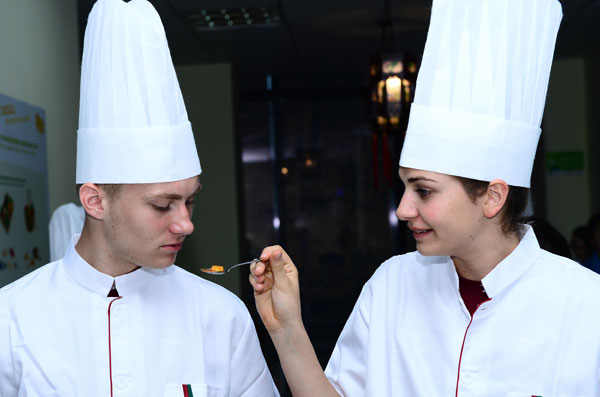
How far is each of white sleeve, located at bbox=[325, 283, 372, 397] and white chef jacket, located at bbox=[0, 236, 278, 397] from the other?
0.59 feet

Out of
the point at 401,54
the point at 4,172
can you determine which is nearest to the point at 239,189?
the point at 401,54

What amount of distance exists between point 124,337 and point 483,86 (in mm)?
999

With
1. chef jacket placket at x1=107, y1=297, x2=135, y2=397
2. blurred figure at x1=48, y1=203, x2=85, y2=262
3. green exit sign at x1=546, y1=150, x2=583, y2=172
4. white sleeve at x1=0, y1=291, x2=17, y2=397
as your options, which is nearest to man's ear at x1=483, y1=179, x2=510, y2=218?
chef jacket placket at x1=107, y1=297, x2=135, y2=397

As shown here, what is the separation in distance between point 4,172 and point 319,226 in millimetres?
5278

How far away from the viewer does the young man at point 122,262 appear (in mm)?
1494

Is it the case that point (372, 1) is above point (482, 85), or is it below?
above

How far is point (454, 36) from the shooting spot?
149 centimetres

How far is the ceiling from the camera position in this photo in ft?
15.4

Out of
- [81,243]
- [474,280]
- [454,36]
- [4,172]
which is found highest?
[454,36]

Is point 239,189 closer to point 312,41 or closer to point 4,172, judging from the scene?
A: point 312,41

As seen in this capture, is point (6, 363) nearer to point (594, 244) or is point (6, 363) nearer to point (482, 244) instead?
point (482, 244)

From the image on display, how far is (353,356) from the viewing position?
168cm

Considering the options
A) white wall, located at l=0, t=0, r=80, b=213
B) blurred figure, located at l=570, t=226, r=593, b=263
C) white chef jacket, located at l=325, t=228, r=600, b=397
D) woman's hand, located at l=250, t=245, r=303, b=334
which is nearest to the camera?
white chef jacket, located at l=325, t=228, r=600, b=397

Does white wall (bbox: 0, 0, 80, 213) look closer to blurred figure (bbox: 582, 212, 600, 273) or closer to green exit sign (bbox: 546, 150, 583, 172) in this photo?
blurred figure (bbox: 582, 212, 600, 273)
